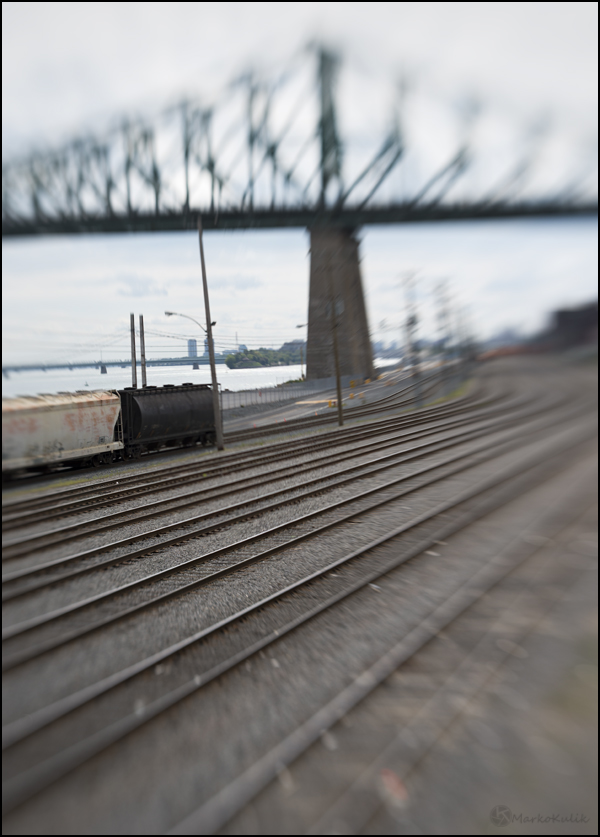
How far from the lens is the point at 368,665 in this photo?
4059 mm

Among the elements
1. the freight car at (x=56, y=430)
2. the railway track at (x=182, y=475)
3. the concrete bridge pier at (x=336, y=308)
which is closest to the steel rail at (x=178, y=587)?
the railway track at (x=182, y=475)

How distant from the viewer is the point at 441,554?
16.1ft

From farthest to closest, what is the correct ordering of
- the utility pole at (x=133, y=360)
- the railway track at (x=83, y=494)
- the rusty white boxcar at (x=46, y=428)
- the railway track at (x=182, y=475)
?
1. the utility pole at (x=133, y=360)
2. the railway track at (x=182, y=475)
3. the railway track at (x=83, y=494)
4. the rusty white boxcar at (x=46, y=428)

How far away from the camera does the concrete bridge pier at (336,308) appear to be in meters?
3.98

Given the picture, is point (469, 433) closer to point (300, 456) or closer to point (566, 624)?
point (566, 624)

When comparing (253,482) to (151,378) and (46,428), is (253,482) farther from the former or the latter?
(46,428)

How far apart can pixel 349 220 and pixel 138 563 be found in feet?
18.4

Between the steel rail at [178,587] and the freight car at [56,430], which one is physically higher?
the freight car at [56,430]

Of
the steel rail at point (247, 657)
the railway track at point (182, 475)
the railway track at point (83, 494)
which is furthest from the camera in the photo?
the steel rail at point (247, 657)

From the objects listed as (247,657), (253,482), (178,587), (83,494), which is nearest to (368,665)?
(247,657)

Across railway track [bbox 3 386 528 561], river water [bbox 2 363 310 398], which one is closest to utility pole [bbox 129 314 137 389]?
river water [bbox 2 363 310 398]

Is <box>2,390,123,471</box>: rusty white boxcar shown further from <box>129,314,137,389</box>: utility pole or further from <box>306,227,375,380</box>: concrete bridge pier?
<box>306,227,375,380</box>: concrete bridge pier

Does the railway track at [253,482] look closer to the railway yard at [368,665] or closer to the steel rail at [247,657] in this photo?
the railway yard at [368,665]

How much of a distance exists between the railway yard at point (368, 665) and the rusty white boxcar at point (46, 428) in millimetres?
168
